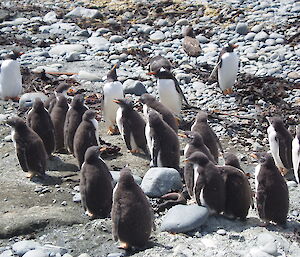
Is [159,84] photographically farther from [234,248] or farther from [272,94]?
[234,248]

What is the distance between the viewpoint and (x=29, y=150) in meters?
8.22

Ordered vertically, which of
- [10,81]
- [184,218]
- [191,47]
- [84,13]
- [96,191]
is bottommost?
[184,218]

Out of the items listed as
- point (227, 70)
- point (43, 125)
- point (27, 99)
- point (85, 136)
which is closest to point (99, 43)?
point (227, 70)

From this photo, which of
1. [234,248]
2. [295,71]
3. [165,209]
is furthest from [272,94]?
[234,248]

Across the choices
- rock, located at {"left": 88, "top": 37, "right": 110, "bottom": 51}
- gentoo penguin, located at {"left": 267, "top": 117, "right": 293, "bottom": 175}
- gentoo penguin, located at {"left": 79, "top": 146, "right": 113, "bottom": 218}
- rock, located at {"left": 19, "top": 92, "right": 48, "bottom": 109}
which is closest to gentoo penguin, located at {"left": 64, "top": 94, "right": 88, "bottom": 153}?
gentoo penguin, located at {"left": 79, "top": 146, "right": 113, "bottom": 218}

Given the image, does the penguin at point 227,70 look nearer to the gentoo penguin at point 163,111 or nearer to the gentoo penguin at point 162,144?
the gentoo penguin at point 163,111

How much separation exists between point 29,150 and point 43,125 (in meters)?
0.84

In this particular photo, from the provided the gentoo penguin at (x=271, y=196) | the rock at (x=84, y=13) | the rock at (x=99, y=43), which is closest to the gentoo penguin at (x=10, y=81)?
the rock at (x=99, y=43)

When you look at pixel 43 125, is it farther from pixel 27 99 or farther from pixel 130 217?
pixel 130 217

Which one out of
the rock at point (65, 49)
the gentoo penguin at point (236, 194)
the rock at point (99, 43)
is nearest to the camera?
the gentoo penguin at point (236, 194)

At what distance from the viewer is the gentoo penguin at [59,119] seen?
952 centimetres

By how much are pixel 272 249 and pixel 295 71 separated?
23.7ft

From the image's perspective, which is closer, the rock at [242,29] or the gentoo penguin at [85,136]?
the gentoo penguin at [85,136]

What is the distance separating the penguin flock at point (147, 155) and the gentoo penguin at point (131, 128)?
0.05 ft
